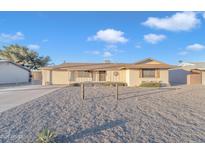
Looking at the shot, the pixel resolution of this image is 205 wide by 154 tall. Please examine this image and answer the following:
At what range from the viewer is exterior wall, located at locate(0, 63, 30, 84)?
25562mm

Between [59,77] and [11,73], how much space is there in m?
9.48

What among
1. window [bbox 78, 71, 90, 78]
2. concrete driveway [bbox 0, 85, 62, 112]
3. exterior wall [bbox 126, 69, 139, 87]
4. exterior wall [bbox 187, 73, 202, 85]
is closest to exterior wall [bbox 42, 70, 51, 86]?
window [bbox 78, 71, 90, 78]

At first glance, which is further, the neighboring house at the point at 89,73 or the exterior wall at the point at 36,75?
the exterior wall at the point at 36,75

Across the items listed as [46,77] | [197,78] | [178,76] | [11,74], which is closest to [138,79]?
[197,78]

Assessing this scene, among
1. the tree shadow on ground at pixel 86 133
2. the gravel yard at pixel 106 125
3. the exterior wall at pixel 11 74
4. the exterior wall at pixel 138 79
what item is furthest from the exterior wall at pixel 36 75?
the tree shadow on ground at pixel 86 133

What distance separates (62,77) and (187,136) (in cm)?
2075

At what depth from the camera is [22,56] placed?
4191 centimetres

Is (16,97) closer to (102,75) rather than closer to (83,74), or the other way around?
(83,74)

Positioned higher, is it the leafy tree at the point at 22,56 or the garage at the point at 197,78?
the leafy tree at the point at 22,56

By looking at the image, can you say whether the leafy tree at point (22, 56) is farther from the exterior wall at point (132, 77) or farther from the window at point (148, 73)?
the window at point (148, 73)

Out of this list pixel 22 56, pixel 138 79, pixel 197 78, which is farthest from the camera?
pixel 22 56

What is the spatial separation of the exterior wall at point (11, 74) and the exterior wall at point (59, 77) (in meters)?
8.18

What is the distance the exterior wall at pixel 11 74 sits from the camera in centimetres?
2556
